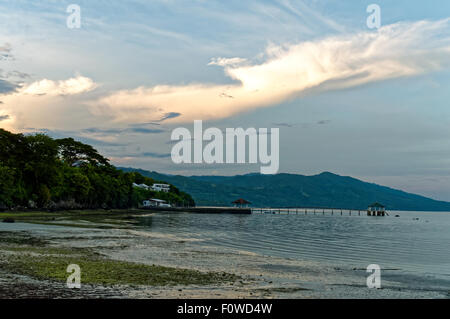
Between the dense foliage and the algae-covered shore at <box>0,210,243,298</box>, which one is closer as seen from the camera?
the algae-covered shore at <box>0,210,243,298</box>

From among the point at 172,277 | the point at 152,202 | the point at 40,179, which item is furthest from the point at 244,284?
the point at 152,202

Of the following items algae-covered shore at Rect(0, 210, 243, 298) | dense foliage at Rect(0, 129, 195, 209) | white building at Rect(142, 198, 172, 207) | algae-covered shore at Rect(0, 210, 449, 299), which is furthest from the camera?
white building at Rect(142, 198, 172, 207)

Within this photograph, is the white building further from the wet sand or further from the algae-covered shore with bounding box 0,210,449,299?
the algae-covered shore with bounding box 0,210,449,299

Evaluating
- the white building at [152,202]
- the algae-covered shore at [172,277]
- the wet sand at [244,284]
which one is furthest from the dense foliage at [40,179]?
the wet sand at [244,284]

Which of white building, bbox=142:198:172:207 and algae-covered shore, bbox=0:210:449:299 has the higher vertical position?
algae-covered shore, bbox=0:210:449:299

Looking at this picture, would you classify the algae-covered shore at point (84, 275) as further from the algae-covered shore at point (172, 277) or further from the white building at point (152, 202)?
the white building at point (152, 202)

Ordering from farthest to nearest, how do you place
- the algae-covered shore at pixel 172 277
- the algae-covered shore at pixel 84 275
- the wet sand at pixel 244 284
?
the algae-covered shore at pixel 172 277 → the wet sand at pixel 244 284 → the algae-covered shore at pixel 84 275

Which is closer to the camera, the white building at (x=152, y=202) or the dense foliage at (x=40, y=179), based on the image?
the dense foliage at (x=40, y=179)

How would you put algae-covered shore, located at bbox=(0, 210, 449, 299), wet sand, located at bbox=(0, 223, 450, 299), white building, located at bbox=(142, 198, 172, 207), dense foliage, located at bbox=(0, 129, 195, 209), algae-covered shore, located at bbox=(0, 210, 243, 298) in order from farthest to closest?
white building, located at bbox=(142, 198, 172, 207), dense foliage, located at bbox=(0, 129, 195, 209), algae-covered shore, located at bbox=(0, 210, 449, 299), wet sand, located at bbox=(0, 223, 450, 299), algae-covered shore, located at bbox=(0, 210, 243, 298)

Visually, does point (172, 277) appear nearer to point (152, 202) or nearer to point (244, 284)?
point (244, 284)

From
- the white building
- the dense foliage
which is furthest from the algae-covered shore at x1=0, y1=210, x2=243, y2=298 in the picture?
the white building
